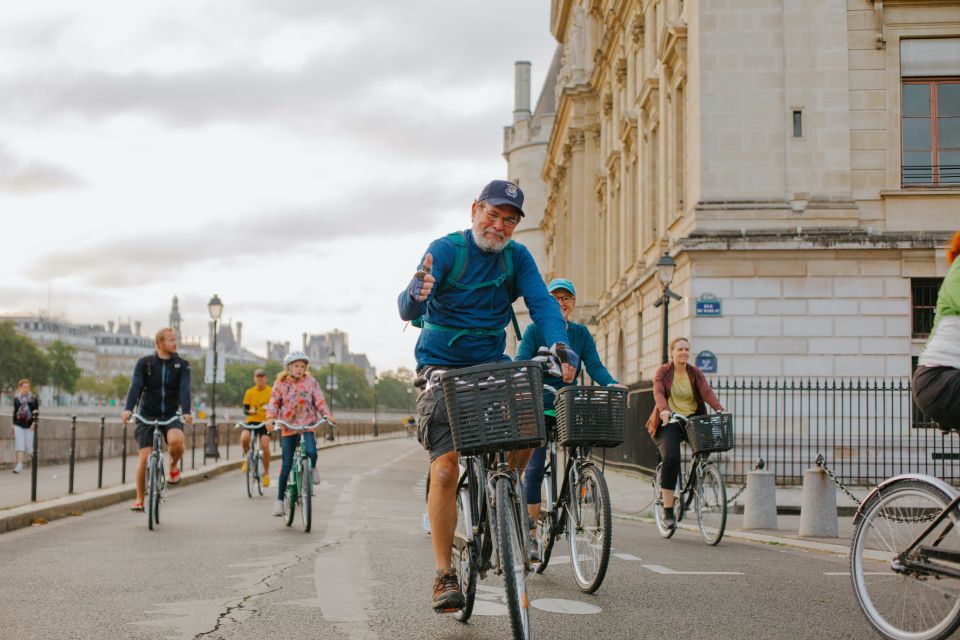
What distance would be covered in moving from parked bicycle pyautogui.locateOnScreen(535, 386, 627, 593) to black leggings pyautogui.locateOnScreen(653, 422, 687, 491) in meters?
3.90

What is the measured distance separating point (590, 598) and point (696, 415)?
4.21 metres

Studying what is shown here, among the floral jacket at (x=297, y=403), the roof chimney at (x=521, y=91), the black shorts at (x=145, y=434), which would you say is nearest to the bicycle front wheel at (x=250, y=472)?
the floral jacket at (x=297, y=403)

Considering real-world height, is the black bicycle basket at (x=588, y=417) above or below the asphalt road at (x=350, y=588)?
above

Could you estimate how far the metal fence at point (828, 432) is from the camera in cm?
1973

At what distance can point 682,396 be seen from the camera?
1109 centimetres

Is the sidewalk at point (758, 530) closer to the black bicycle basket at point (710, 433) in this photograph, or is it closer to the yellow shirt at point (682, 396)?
the black bicycle basket at point (710, 433)

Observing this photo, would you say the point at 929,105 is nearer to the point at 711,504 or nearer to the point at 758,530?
the point at 758,530

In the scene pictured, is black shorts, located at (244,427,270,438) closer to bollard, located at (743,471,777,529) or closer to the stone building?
bollard, located at (743,471,777,529)

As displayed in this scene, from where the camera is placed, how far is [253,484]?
1684 centimetres

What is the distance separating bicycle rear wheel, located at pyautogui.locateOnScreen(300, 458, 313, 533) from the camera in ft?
36.1

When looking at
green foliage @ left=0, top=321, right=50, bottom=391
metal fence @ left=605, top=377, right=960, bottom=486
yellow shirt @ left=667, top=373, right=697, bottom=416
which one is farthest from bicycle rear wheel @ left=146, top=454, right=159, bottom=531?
green foliage @ left=0, top=321, right=50, bottom=391

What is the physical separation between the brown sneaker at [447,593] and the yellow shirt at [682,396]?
5998mm

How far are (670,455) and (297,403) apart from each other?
3.71 metres

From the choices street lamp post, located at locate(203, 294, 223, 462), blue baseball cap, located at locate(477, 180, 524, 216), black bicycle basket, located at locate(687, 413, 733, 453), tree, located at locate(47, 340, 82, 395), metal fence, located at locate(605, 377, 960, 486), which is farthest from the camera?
Result: tree, located at locate(47, 340, 82, 395)
